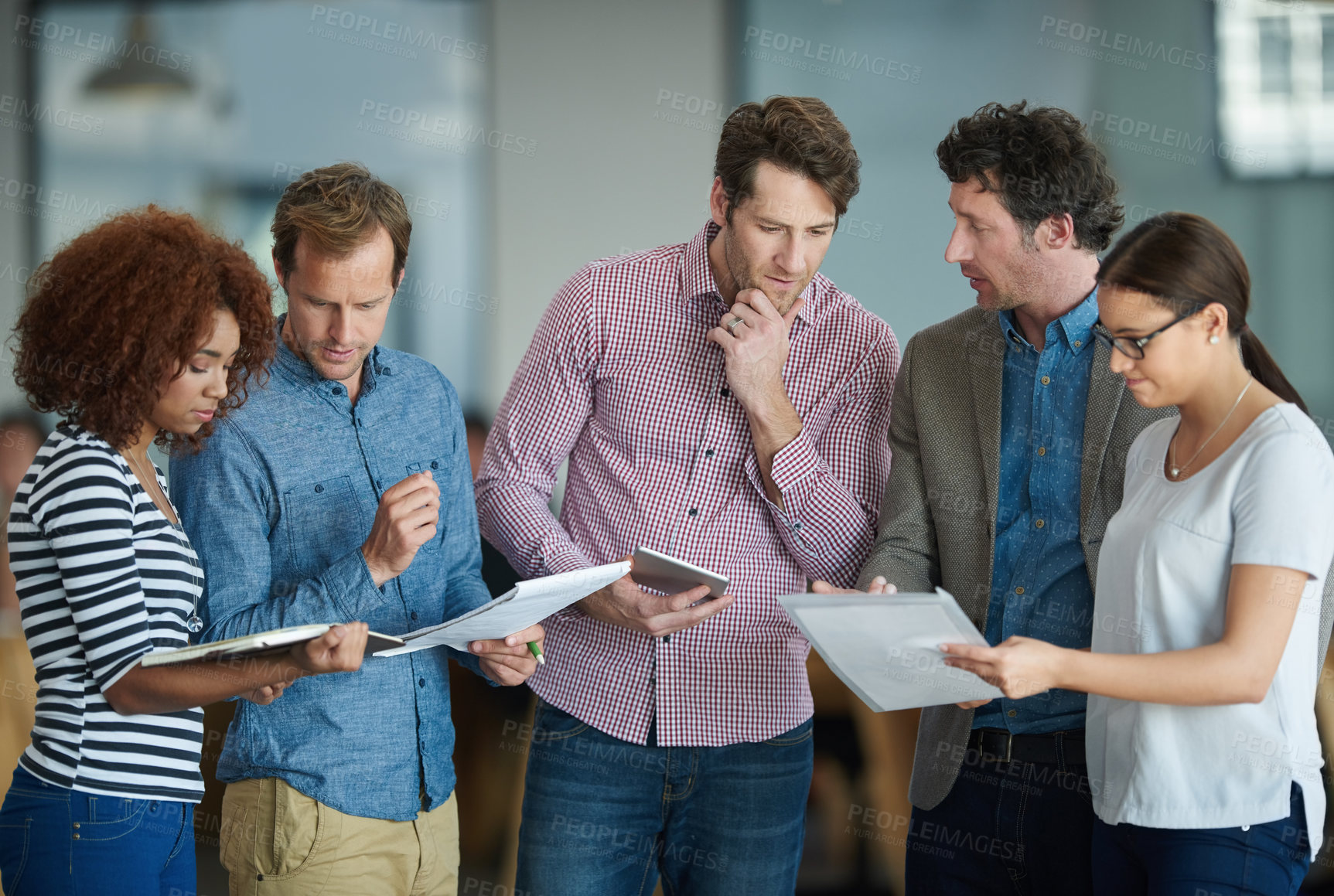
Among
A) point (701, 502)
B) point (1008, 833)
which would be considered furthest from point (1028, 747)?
point (701, 502)

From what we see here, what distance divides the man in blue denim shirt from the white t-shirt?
0.82m

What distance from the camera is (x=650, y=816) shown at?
1809 mm

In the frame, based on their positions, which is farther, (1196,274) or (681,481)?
(681,481)

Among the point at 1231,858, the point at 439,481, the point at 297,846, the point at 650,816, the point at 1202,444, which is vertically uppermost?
the point at 1202,444

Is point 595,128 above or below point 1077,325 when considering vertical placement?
above

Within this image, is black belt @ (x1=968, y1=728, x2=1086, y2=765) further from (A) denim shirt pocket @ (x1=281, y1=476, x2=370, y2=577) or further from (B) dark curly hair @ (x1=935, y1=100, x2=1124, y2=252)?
(A) denim shirt pocket @ (x1=281, y1=476, x2=370, y2=577)

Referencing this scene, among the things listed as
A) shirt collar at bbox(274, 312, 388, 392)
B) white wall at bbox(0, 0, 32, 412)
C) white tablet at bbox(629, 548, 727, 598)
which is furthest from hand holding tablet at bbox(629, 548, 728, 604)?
white wall at bbox(0, 0, 32, 412)

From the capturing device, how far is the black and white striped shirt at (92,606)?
4.03 ft

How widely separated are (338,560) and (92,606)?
0.35m

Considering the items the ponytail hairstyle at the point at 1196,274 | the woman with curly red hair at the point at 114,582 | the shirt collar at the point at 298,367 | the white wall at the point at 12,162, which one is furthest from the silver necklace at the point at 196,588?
the white wall at the point at 12,162

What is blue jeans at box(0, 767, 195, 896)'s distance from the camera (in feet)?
4.03

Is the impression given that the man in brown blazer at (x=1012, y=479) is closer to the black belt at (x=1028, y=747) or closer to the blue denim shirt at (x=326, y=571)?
the black belt at (x=1028, y=747)

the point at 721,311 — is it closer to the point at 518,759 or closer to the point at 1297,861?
the point at 1297,861

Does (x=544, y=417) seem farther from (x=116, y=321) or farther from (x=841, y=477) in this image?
(x=116, y=321)
